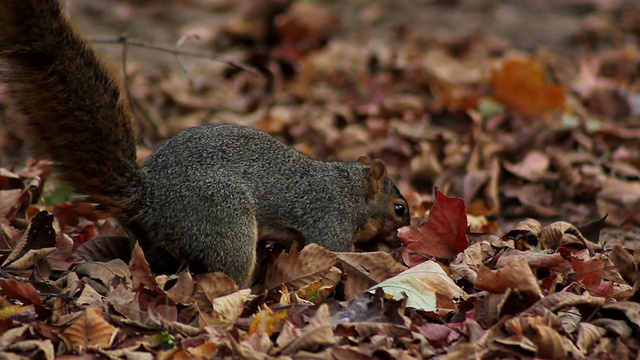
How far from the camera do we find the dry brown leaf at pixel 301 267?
3.95 meters

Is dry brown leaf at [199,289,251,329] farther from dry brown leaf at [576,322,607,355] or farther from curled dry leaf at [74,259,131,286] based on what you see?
dry brown leaf at [576,322,607,355]

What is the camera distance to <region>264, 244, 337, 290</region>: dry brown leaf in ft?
13.0

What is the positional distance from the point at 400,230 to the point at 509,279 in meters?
0.92

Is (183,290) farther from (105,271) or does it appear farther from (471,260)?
(471,260)

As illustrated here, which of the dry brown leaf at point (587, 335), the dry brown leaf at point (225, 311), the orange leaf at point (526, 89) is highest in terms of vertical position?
the dry brown leaf at point (225, 311)

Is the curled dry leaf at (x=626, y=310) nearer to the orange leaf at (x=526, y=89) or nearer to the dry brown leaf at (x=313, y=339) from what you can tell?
the dry brown leaf at (x=313, y=339)

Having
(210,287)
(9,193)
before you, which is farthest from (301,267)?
(9,193)

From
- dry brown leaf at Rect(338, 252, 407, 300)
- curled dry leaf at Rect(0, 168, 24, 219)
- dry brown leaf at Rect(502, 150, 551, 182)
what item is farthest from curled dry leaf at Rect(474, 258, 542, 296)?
dry brown leaf at Rect(502, 150, 551, 182)

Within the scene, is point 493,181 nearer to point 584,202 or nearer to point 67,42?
point 584,202

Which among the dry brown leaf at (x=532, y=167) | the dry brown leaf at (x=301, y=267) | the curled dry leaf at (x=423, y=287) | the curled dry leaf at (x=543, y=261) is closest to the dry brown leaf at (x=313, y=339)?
the curled dry leaf at (x=423, y=287)

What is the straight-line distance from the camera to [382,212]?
480cm

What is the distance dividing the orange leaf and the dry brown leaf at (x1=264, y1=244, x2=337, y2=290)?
13.4ft

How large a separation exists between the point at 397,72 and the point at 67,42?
5.70 meters

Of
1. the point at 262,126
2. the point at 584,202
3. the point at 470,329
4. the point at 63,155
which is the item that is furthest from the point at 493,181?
the point at 63,155
